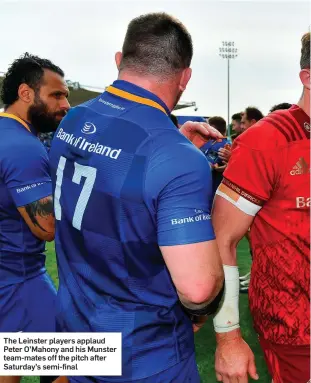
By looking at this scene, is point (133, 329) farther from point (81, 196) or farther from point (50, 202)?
point (50, 202)

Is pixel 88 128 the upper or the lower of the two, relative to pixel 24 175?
upper

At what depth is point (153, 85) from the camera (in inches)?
55.7

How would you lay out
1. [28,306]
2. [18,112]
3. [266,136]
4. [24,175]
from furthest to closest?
[18,112] → [28,306] → [24,175] → [266,136]

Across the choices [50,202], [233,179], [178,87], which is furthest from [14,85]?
[233,179]

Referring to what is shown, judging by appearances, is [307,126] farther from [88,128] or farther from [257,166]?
[88,128]

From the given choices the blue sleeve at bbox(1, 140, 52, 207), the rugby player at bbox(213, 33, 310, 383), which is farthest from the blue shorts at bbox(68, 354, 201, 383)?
the blue sleeve at bbox(1, 140, 52, 207)

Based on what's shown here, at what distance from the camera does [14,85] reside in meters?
2.69

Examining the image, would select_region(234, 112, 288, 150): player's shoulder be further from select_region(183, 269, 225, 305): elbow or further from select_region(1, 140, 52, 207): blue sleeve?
select_region(1, 140, 52, 207): blue sleeve

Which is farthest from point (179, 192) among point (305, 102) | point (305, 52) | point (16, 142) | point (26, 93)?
point (26, 93)

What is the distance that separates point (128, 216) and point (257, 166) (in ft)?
1.67

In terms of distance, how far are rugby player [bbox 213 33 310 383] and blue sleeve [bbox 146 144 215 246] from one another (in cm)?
30

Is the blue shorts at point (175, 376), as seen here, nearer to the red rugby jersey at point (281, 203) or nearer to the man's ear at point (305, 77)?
the red rugby jersey at point (281, 203)

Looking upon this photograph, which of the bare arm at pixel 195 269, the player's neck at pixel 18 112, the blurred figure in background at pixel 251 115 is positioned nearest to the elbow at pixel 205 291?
the bare arm at pixel 195 269

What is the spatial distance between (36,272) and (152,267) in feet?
4.53
